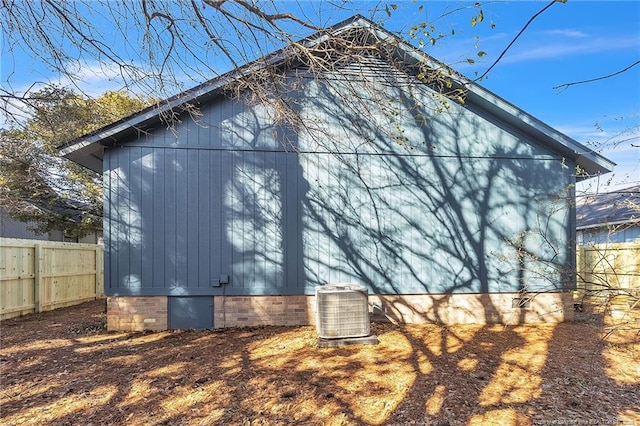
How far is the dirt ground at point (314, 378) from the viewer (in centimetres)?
352

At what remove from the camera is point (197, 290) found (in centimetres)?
675

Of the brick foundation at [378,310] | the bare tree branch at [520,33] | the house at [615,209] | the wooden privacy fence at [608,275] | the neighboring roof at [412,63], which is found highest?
the neighboring roof at [412,63]

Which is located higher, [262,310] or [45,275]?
[45,275]

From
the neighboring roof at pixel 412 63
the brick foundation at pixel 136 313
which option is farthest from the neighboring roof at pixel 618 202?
the brick foundation at pixel 136 313

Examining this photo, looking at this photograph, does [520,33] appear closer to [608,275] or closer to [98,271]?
[608,275]

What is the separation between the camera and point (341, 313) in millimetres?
5754

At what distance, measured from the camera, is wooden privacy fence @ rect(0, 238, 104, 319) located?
771 cm

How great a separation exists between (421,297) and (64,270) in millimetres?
8664

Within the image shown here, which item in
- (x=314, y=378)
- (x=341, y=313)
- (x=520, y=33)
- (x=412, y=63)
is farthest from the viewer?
(x=412, y=63)

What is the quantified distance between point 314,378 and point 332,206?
3.43m

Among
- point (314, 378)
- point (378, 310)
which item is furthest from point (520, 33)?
point (378, 310)

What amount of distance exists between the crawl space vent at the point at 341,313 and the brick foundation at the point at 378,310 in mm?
1195

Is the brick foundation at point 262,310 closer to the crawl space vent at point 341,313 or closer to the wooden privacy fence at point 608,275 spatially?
the crawl space vent at point 341,313

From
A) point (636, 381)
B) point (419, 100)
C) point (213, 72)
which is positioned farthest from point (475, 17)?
point (636, 381)
